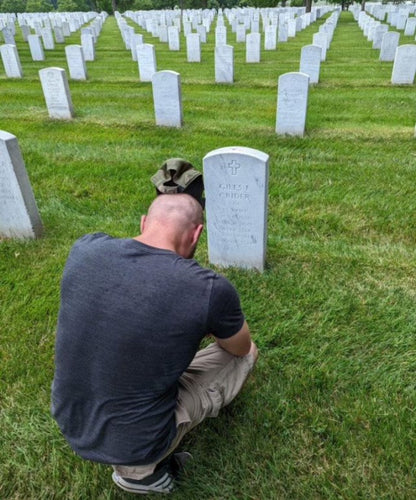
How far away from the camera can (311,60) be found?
33.8 feet

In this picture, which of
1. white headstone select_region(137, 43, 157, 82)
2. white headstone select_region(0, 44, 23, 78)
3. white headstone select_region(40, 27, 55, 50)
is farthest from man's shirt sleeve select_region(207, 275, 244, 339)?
white headstone select_region(40, 27, 55, 50)

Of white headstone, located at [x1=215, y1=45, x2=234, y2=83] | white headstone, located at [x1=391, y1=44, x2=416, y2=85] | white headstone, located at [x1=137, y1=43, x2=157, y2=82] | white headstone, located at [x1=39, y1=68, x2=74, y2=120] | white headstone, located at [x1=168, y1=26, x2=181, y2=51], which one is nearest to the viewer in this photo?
white headstone, located at [x1=39, y1=68, x2=74, y2=120]

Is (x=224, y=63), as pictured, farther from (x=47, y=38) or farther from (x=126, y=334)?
(x=47, y=38)

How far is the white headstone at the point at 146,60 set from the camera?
11.3 m

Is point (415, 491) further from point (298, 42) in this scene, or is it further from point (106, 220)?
point (298, 42)

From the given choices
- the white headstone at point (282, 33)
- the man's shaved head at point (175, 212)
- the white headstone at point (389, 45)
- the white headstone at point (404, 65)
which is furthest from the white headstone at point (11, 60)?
the man's shaved head at point (175, 212)

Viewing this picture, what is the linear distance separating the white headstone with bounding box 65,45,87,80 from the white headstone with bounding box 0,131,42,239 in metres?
9.33

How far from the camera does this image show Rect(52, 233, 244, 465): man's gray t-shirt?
1.57 m

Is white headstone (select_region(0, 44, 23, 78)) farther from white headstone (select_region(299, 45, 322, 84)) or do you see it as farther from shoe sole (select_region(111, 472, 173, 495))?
shoe sole (select_region(111, 472, 173, 495))

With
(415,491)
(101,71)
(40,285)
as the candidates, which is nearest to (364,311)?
(415,491)

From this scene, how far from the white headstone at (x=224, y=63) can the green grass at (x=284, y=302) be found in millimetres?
3430

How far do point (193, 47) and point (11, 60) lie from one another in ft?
20.1

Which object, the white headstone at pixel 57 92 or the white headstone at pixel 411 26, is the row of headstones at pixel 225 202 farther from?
the white headstone at pixel 411 26

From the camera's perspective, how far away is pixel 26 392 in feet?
9.00
